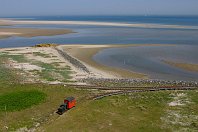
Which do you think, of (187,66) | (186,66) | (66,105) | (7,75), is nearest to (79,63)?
(7,75)

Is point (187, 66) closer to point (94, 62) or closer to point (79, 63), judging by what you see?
point (94, 62)

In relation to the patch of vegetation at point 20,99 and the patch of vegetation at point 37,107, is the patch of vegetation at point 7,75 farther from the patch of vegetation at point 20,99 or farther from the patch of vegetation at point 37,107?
the patch of vegetation at point 20,99

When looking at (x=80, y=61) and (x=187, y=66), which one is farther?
(x=80, y=61)

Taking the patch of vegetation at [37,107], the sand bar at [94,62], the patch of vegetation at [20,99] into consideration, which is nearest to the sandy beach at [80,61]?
the sand bar at [94,62]

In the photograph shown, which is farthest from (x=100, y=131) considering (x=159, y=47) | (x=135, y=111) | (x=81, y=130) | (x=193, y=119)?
(x=159, y=47)

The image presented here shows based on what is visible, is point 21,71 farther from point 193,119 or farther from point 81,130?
point 193,119

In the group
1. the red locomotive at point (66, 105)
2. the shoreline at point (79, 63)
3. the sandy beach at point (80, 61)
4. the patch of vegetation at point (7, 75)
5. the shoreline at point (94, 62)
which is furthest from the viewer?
the shoreline at point (94, 62)

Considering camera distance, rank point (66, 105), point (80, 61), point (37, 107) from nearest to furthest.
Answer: point (66, 105) < point (37, 107) < point (80, 61)

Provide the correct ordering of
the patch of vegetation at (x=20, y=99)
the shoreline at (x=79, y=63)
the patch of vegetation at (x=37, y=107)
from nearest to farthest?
the patch of vegetation at (x=37, y=107), the patch of vegetation at (x=20, y=99), the shoreline at (x=79, y=63)

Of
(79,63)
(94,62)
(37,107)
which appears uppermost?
(79,63)

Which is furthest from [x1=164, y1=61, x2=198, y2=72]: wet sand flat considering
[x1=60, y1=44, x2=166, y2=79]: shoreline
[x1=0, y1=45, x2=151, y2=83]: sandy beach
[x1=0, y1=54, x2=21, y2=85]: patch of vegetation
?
[x1=0, y1=54, x2=21, y2=85]: patch of vegetation
